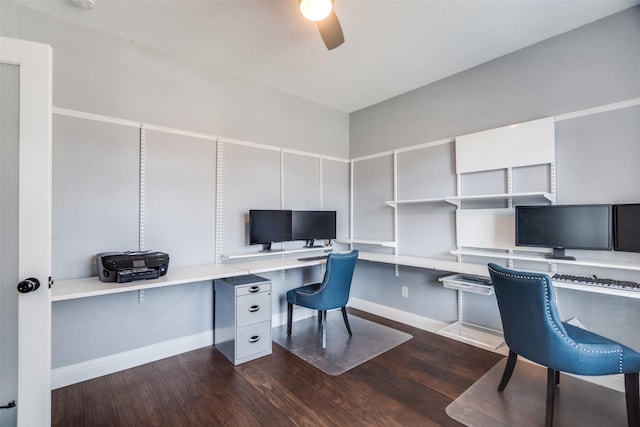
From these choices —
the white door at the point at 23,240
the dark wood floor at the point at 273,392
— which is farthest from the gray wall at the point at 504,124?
the white door at the point at 23,240

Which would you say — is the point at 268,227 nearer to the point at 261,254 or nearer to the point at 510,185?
the point at 261,254

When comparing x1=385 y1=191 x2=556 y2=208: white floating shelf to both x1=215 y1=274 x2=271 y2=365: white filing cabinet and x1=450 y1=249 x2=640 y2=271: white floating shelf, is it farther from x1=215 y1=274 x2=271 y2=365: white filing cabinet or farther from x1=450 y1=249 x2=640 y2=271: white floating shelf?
x1=215 y1=274 x2=271 y2=365: white filing cabinet

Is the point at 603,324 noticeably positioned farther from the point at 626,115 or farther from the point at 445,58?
the point at 445,58

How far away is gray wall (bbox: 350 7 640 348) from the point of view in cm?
218

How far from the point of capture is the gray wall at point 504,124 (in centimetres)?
218

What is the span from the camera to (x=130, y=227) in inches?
99.2

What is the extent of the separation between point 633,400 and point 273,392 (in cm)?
214

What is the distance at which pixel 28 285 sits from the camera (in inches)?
56.1

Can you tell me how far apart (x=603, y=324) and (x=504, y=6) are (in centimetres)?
251

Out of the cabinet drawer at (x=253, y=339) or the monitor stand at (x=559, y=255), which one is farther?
the cabinet drawer at (x=253, y=339)

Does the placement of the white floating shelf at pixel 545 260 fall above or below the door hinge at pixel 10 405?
above

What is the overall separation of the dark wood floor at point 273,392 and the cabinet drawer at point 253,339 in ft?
0.35

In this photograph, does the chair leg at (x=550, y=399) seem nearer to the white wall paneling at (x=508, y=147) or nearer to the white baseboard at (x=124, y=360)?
the white wall paneling at (x=508, y=147)

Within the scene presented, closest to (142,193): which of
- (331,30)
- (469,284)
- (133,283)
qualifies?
(133,283)
